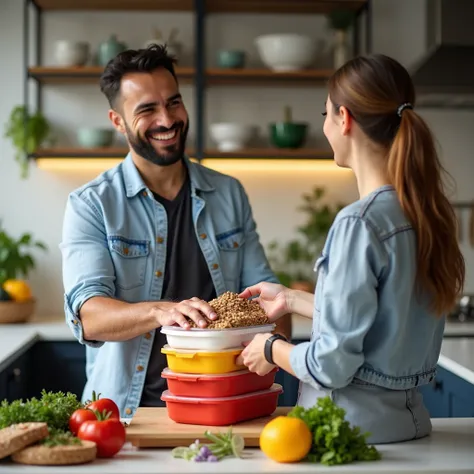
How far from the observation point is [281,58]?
4.21m

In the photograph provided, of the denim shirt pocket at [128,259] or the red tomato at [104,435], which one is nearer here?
the red tomato at [104,435]

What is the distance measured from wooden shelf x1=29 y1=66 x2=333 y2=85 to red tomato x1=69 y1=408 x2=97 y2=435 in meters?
2.63

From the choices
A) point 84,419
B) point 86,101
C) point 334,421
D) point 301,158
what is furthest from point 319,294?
point 86,101

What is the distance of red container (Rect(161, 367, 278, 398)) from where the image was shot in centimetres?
183

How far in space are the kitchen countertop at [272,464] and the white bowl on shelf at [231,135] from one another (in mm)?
2593

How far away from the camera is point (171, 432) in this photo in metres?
1.77

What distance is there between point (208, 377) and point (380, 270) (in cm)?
43

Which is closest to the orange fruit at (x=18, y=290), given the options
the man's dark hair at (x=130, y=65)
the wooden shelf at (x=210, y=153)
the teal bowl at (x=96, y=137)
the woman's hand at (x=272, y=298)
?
the wooden shelf at (x=210, y=153)

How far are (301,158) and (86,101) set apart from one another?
3.47ft

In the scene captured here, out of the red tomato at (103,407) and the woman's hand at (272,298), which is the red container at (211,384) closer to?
the red tomato at (103,407)

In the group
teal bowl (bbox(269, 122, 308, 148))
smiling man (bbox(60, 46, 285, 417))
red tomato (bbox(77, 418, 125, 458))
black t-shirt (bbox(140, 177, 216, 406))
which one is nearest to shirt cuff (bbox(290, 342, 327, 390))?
red tomato (bbox(77, 418, 125, 458))

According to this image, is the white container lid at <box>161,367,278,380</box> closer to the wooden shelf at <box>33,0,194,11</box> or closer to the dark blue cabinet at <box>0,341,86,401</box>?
the dark blue cabinet at <box>0,341,86,401</box>

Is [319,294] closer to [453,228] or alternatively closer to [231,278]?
[453,228]

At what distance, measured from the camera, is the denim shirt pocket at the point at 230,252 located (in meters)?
2.64
